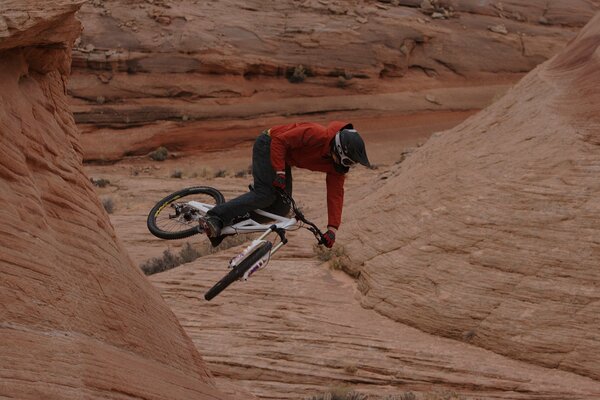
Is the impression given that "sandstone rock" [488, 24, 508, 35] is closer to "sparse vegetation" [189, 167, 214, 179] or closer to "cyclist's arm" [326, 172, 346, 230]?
"sparse vegetation" [189, 167, 214, 179]

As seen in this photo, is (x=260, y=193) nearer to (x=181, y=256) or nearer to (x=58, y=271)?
(x=58, y=271)

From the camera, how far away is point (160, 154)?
27.0 metres

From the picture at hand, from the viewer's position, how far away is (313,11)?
98.3 ft

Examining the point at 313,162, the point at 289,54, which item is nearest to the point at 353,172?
the point at 289,54

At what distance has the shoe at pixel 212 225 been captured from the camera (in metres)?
8.91

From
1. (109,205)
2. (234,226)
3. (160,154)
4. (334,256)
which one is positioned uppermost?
(234,226)

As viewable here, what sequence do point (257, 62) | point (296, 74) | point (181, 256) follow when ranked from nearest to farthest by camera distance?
1. point (181, 256)
2. point (257, 62)
3. point (296, 74)

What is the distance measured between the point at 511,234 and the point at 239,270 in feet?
12.7

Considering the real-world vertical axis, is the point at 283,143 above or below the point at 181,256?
above

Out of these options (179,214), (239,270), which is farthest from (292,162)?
(179,214)

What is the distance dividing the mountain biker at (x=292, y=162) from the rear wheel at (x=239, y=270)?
50 centimetres

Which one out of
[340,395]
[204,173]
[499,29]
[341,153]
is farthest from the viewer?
[499,29]

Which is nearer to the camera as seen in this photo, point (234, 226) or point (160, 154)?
point (234, 226)

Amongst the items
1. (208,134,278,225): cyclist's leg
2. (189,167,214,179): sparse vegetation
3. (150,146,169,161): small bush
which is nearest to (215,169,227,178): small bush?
(189,167,214,179): sparse vegetation
